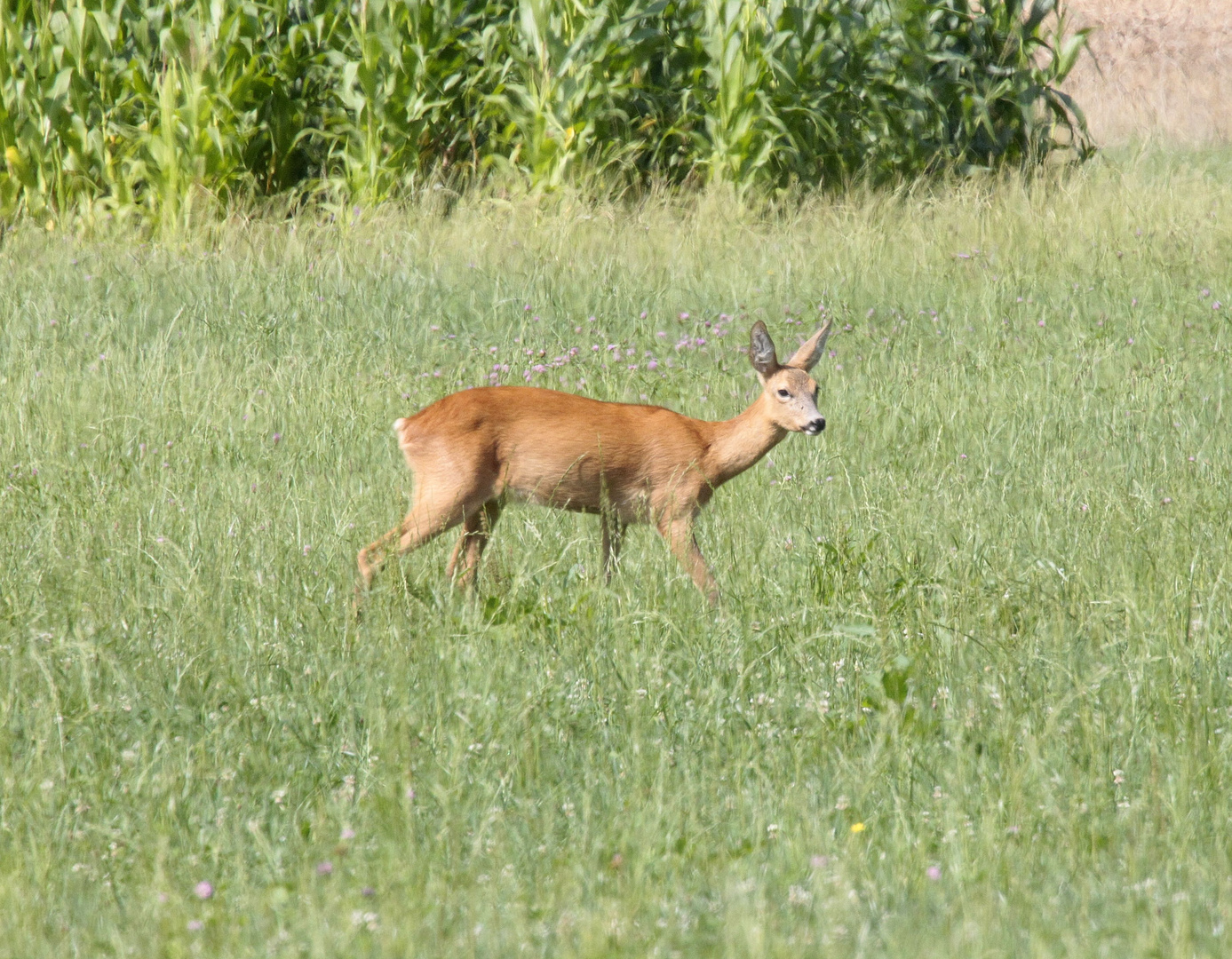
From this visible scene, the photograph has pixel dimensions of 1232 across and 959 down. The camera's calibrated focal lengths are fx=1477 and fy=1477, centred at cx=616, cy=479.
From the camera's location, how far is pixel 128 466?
19.3ft

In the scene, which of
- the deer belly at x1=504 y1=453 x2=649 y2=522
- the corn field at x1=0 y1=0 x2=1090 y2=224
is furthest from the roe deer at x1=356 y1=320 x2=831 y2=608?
the corn field at x1=0 y1=0 x2=1090 y2=224

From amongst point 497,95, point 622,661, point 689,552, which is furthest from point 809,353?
point 497,95

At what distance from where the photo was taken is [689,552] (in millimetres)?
4773

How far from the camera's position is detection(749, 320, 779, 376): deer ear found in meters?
5.18

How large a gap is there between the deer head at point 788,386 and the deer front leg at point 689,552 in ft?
1.60

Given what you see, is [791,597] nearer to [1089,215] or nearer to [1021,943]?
[1021,943]

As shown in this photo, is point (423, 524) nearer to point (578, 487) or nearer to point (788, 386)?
point (578, 487)

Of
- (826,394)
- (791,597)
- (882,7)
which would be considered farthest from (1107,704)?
(882,7)

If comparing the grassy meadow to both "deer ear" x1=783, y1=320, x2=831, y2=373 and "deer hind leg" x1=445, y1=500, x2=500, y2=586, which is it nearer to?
"deer hind leg" x1=445, y1=500, x2=500, y2=586

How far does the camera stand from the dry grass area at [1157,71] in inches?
906

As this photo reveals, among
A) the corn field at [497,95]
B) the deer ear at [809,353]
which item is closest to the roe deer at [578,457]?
the deer ear at [809,353]

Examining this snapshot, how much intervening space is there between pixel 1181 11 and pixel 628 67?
2175 cm

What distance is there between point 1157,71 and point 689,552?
79.3ft

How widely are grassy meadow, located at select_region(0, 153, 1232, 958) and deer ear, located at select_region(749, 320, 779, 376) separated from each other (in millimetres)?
511
